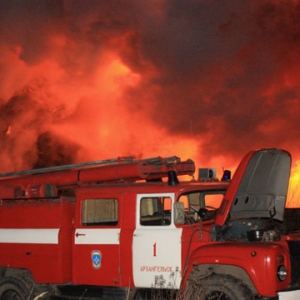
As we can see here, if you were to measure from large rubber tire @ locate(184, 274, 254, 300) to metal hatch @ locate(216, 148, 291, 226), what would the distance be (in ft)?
2.68

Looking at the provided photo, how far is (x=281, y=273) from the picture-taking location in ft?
26.8

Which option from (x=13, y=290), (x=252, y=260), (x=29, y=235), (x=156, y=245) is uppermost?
(x=29, y=235)

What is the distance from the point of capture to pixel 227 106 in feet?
69.6

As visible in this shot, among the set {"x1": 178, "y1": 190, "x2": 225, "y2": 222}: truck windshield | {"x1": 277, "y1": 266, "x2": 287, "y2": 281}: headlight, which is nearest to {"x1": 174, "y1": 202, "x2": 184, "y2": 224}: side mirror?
{"x1": 178, "y1": 190, "x2": 225, "y2": 222}: truck windshield

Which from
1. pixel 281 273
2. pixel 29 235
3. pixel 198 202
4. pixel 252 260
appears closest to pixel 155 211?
pixel 198 202

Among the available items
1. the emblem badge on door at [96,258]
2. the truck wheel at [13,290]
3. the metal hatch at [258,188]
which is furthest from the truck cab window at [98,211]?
the metal hatch at [258,188]

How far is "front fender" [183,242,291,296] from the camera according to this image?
26.2 feet

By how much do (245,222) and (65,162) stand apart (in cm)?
1744

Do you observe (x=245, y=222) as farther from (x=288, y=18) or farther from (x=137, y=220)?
(x=288, y=18)

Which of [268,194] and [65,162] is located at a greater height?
[65,162]

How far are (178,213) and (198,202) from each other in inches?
41.2

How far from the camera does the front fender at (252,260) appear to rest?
799cm

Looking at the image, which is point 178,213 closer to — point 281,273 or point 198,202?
point 198,202

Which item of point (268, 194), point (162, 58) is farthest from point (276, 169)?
point (162, 58)
